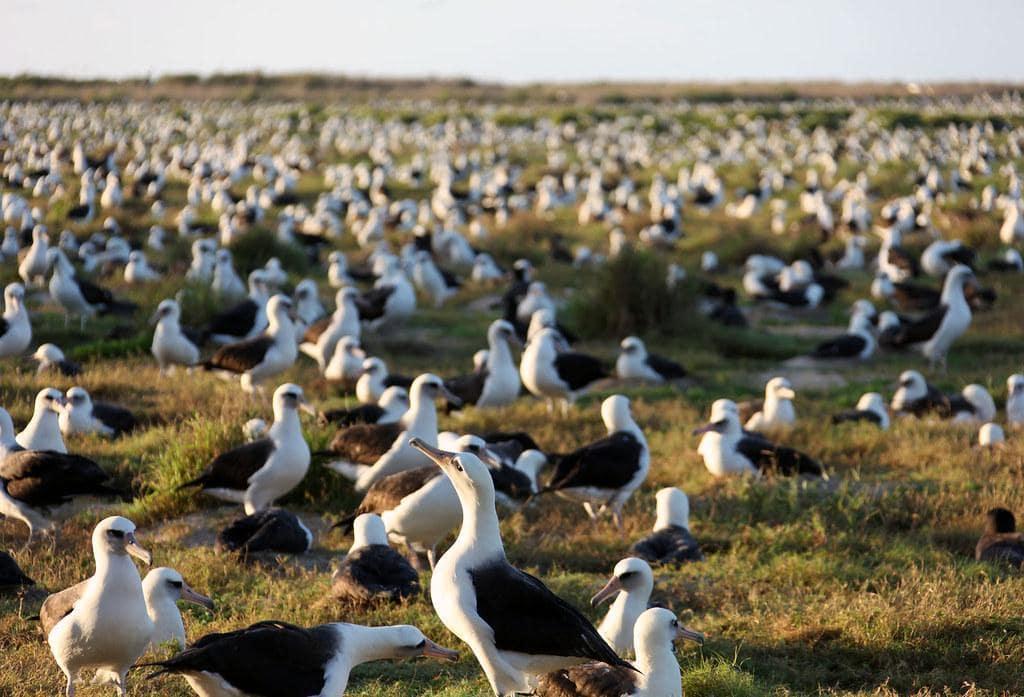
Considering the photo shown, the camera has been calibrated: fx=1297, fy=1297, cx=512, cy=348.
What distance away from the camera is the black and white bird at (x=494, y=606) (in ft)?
17.7

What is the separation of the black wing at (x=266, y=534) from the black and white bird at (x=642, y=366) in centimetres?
633

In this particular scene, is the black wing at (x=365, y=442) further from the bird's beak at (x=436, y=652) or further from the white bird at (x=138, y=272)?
the white bird at (x=138, y=272)

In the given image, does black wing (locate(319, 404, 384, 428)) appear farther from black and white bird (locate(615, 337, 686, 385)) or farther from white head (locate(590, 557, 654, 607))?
white head (locate(590, 557, 654, 607))

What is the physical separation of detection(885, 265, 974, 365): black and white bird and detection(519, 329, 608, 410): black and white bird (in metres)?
5.05

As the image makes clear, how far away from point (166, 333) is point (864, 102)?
6070 centimetres

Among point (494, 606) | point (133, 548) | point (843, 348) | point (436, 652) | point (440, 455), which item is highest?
point (440, 455)

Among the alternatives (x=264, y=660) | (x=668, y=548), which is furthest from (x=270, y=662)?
(x=668, y=548)

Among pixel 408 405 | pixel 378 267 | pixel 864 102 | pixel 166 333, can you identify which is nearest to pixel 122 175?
pixel 378 267

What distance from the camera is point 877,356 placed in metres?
16.9

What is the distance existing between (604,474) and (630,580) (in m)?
2.51

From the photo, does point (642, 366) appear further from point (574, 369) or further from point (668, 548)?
point (668, 548)

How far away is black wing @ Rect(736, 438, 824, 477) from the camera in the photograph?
10.6 meters

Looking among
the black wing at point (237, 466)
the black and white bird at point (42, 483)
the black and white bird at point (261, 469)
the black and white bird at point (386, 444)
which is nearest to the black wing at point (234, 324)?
the black and white bird at point (386, 444)

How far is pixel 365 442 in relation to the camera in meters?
9.84
